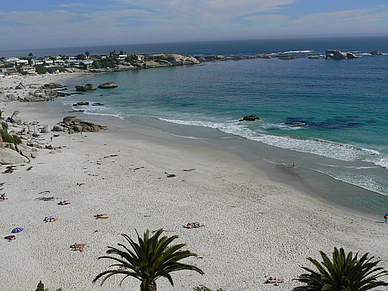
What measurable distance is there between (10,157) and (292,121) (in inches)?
1596

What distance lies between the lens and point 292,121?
5059 cm

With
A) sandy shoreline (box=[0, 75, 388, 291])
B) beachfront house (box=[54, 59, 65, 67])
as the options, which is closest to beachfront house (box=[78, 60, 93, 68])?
beachfront house (box=[54, 59, 65, 67])

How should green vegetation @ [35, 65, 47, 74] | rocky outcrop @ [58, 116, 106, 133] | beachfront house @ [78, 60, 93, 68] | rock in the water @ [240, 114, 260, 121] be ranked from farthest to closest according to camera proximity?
beachfront house @ [78, 60, 93, 68] < green vegetation @ [35, 65, 47, 74] < rock in the water @ [240, 114, 260, 121] < rocky outcrop @ [58, 116, 106, 133]

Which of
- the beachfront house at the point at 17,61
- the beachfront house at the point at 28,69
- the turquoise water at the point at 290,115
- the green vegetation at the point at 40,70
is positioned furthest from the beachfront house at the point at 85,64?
the turquoise water at the point at 290,115

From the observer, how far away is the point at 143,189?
2930 cm

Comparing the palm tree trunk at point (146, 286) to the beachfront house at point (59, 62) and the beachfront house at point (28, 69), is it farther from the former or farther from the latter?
the beachfront house at point (59, 62)

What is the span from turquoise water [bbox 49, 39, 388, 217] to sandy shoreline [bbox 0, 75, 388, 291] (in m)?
5.12

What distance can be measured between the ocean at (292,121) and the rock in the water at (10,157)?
2098 cm

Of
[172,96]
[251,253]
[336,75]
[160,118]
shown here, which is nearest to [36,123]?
[160,118]

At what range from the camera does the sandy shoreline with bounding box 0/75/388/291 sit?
18556mm

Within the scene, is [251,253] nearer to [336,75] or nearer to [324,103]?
[324,103]

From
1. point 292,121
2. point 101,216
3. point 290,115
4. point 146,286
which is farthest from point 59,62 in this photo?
point 146,286

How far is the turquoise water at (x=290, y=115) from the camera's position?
34.3m

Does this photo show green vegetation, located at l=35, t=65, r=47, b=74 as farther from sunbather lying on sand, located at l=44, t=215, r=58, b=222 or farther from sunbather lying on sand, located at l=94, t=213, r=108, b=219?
sunbather lying on sand, located at l=94, t=213, r=108, b=219
